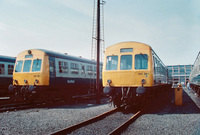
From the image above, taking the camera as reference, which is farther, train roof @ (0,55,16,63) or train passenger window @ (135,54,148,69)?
train roof @ (0,55,16,63)

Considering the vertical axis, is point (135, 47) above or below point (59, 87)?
above

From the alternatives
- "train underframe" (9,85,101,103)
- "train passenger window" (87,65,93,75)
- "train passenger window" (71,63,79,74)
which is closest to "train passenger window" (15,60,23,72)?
"train underframe" (9,85,101,103)

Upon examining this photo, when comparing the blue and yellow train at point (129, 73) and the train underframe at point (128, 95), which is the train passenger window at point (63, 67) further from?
the train underframe at point (128, 95)

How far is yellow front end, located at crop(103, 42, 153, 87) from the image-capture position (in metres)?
8.18

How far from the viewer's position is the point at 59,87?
11.3m

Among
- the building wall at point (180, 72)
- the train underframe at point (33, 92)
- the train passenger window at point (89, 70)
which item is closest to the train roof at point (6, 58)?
the train underframe at point (33, 92)

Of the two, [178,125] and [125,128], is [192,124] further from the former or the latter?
[125,128]

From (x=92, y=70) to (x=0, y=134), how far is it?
1002 centimetres

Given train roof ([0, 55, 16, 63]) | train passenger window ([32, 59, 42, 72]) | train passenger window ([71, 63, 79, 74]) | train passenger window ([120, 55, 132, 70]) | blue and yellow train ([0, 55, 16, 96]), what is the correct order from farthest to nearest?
train roof ([0, 55, 16, 63]), blue and yellow train ([0, 55, 16, 96]), train passenger window ([71, 63, 79, 74]), train passenger window ([32, 59, 42, 72]), train passenger window ([120, 55, 132, 70])

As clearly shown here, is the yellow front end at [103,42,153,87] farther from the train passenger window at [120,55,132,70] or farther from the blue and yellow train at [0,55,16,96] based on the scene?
the blue and yellow train at [0,55,16,96]

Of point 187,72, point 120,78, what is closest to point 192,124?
point 120,78

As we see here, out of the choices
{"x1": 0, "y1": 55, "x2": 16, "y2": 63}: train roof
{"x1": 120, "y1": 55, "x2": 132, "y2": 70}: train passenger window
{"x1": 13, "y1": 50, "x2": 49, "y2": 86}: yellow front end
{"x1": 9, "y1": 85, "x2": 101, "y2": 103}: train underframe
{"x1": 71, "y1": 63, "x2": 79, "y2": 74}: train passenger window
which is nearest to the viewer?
{"x1": 120, "y1": 55, "x2": 132, "y2": 70}: train passenger window

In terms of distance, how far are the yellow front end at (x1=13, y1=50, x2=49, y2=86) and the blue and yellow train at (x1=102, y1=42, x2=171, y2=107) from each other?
367cm

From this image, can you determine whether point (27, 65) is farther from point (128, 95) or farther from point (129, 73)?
point (128, 95)
